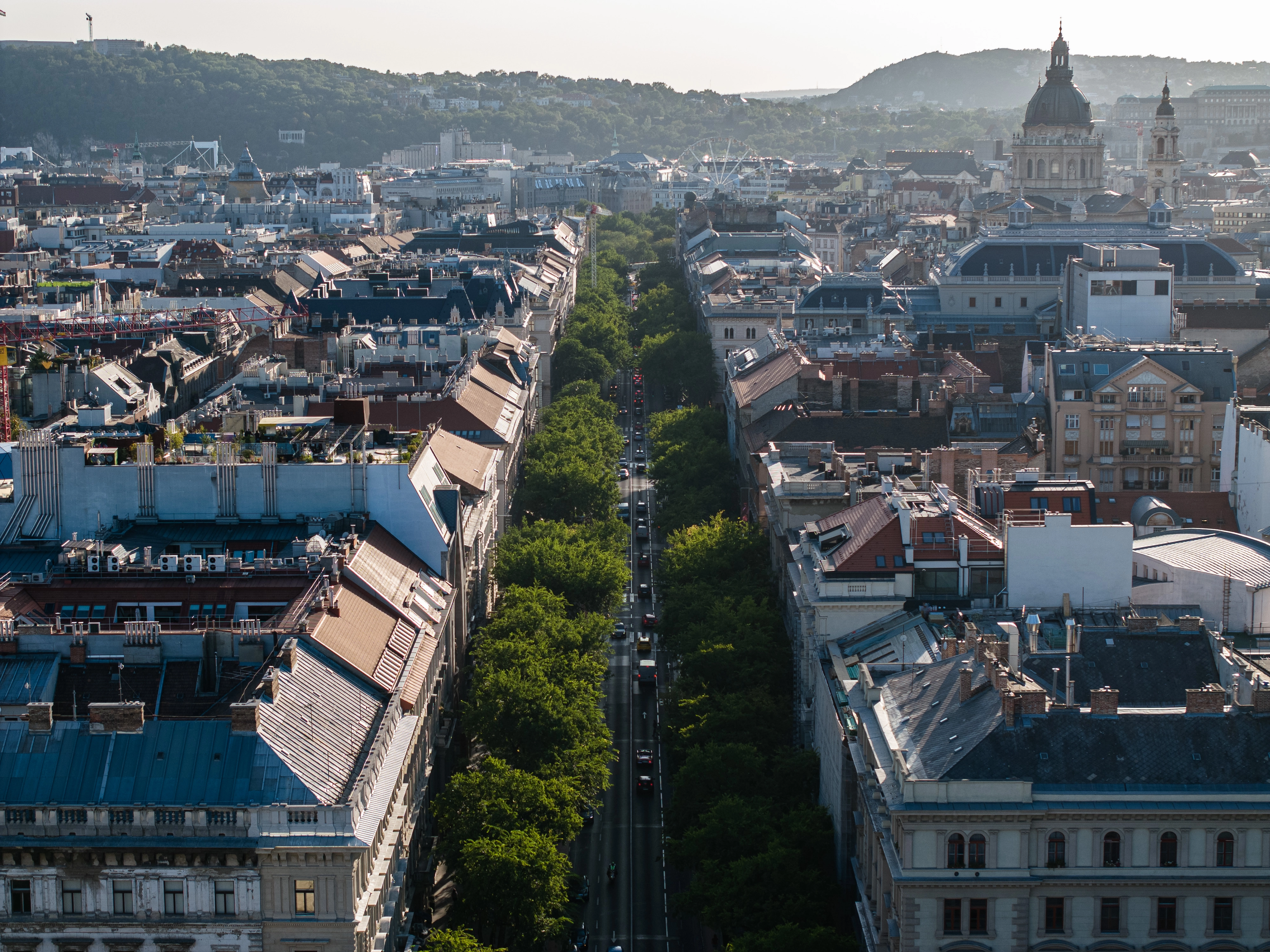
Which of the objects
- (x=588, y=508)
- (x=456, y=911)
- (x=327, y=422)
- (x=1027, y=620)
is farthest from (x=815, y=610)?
(x=588, y=508)

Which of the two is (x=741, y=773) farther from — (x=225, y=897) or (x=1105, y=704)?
(x=225, y=897)

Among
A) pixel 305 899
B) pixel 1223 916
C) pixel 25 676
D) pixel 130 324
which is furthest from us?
pixel 130 324

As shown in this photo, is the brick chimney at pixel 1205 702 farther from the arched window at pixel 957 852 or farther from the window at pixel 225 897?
the window at pixel 225 897

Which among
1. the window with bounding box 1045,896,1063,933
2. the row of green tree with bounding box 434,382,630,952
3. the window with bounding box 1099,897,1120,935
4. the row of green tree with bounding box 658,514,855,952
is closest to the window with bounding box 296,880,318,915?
the row of green tree with bounding box 434,382,630,952

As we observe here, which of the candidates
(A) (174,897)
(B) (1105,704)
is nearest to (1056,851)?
(B) (1105,704)

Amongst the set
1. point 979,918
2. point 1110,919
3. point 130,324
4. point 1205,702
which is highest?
point 130,324

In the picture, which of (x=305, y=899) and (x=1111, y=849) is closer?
(x=305, y=899)
